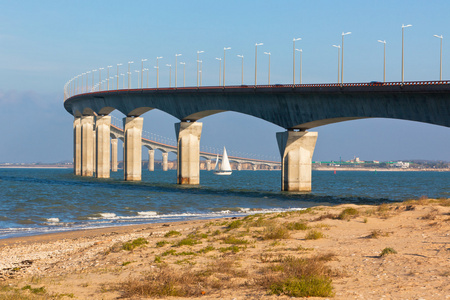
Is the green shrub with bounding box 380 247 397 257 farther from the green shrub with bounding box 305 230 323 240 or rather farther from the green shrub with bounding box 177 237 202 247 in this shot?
the green shrub with bounding box 177 237 202 247

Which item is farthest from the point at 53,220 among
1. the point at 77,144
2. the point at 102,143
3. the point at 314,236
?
the point at 77,144

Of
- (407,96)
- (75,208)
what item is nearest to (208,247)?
(75,208)

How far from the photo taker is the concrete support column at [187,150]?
84.4 meters

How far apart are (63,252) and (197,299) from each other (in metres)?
9.76

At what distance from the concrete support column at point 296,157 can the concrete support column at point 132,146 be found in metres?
39.5

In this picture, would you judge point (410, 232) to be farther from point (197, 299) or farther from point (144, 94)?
point (144, 94)

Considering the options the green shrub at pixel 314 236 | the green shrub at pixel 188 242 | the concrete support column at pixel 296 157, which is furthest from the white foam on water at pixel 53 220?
the concrete support column at pixel 296 157

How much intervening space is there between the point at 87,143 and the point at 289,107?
72676 millimetres

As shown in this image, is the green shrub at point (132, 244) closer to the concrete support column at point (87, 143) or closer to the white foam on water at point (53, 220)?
the white foam on water at point (53, 220)

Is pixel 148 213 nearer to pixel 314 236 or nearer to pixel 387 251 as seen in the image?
pixel 314 236

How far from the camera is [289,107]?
2606 inches

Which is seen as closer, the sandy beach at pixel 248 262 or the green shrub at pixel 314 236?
the sandy beach at pixel 248 262

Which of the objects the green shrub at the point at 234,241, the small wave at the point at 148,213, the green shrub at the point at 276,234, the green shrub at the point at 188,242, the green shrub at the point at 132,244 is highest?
the green shrub at the point at 276,234

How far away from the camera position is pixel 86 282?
1413 centimetres
